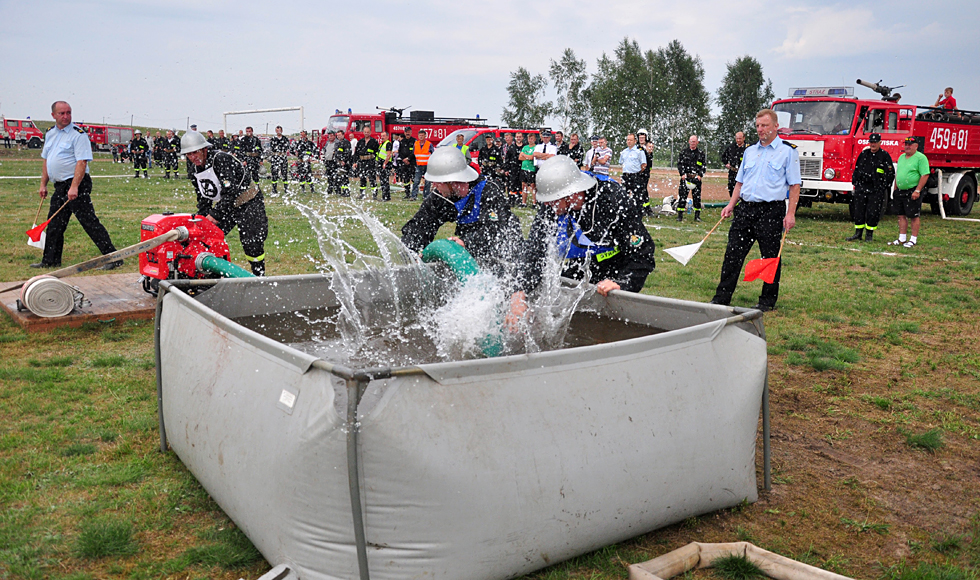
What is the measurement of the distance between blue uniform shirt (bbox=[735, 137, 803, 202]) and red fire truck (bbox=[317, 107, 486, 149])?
1848 cm

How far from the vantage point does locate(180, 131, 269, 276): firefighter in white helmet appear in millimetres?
6352

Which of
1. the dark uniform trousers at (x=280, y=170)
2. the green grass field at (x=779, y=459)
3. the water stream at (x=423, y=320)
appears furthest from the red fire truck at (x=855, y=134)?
the dark uniform trousers at (x=280, y=170)

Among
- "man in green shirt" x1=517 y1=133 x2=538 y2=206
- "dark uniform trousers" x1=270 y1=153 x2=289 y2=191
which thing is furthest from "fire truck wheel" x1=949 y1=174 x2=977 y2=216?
"dark uniform trousers" x1=270 y1=153 x2=289 y2=191

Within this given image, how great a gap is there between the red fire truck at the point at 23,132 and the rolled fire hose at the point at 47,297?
152ft

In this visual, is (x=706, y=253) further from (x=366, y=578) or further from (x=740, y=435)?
(x=366, y=578)

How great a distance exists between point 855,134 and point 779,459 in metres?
14.1

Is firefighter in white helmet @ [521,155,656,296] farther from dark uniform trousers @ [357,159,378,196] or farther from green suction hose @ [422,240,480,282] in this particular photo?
dark uniform trousers @ [357,159,378,196]

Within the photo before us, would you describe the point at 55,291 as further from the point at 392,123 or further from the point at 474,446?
the point at 392,123

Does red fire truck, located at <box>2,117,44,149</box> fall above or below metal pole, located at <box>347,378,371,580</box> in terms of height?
above

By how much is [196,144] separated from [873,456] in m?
5.89

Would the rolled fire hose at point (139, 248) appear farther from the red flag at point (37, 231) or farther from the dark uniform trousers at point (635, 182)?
the dark uniform trousers at point (635, 182)

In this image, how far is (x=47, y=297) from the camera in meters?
5.94

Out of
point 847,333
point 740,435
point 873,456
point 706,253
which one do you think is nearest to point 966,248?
point 706,253

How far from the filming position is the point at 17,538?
2.94 meters
